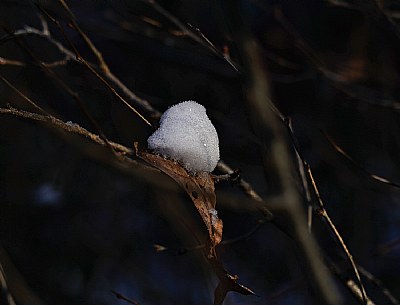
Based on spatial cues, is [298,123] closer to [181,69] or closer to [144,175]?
[181,69]

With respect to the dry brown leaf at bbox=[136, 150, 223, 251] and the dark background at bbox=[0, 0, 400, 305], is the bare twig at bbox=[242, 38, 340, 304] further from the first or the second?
the dark background at bbox=[0, 0, 400, 305]

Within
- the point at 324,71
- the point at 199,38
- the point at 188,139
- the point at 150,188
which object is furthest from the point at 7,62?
the point at 150,188

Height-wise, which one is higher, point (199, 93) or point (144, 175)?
point (144, 175)

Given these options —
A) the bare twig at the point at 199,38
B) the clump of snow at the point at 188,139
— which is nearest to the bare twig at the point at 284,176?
the bare twig at the point at 199,38

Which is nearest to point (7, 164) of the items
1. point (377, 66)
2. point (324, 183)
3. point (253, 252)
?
point (253, 252)

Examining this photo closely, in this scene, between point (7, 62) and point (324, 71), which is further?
point (324, 71)

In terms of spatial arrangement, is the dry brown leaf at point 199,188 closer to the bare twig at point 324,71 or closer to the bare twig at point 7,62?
the bare twig at point 7,62

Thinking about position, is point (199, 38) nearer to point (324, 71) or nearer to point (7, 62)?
point (324, 71)
